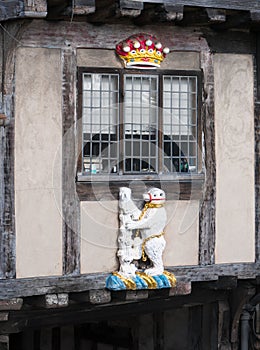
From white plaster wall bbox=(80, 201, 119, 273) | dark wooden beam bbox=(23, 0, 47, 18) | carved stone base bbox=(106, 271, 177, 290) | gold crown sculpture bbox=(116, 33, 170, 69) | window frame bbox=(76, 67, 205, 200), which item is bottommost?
carved stone base bbox=(106, 271, 177, 290)

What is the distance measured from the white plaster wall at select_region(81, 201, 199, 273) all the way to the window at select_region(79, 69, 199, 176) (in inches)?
18.2

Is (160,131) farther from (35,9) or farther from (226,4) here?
(35,9)

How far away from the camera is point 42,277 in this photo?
14.9 meters

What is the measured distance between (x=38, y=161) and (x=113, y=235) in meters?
1.37

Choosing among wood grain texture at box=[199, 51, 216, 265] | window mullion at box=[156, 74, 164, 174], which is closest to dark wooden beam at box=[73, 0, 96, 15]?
window mullion at box=[156, 74, 164, 174]

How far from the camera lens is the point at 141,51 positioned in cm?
1527

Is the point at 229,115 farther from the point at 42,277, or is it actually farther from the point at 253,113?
the point at 42,277

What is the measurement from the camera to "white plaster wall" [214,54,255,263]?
51.8 ft

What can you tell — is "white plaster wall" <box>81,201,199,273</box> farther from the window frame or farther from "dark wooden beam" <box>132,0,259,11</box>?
"dark wooden beam" <box>132,0,259,11</box>

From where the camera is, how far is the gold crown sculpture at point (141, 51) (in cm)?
1518

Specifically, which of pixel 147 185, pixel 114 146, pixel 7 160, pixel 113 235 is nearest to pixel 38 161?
pixel 7 160

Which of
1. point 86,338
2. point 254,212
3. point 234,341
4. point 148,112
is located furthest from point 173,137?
point 86,338

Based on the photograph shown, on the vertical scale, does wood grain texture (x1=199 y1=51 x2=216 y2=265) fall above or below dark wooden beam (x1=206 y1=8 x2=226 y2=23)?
below

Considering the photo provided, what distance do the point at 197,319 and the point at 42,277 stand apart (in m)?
3.64
